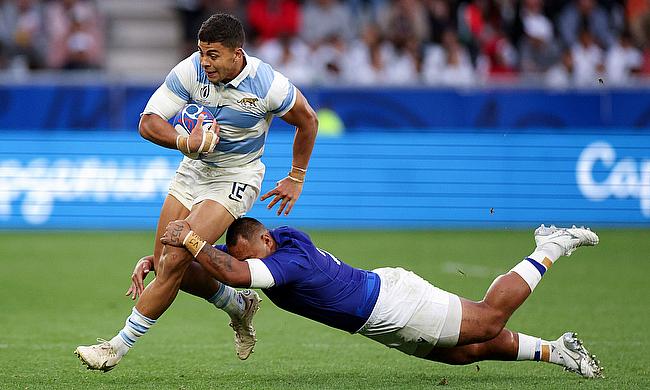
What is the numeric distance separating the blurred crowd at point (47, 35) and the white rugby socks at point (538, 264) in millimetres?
13719

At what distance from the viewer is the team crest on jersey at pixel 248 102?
8.13 metres

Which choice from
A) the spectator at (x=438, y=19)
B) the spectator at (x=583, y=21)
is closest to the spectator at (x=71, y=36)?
the spectator at (x=438, y=19)

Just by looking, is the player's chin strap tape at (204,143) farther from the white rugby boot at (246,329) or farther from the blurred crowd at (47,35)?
the blurred crowd at (47,35)

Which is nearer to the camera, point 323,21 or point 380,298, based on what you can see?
point 380,298

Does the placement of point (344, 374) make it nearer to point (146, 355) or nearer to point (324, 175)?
point (146, 355)

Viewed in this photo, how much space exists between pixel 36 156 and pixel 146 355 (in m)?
8.37

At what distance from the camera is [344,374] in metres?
7.98

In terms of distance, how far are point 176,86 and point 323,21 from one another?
13622 mm

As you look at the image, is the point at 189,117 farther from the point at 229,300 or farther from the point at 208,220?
the point at 229,300

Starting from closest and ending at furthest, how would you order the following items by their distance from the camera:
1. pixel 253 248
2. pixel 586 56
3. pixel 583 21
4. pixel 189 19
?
pixel 253 248 → pixel 586 56 → pixel 189 19 → pixel 583 21

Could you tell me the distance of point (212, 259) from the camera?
7.04 meters

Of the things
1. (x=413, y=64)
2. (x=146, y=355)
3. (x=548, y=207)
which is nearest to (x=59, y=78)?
(x=413, y=64)

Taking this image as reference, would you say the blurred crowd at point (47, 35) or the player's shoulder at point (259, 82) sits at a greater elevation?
the player's shoulder at point (259, 82)

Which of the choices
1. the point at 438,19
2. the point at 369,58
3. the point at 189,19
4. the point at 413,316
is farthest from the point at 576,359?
the point at 189,19
